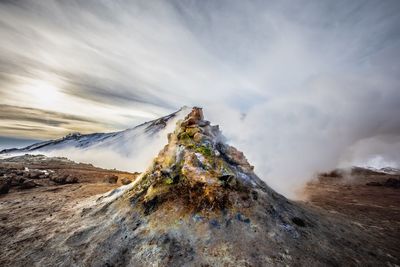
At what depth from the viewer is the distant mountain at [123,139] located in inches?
2710

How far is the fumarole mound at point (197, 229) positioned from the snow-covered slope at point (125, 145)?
35.6 meters

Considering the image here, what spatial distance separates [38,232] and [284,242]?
30.3 feet

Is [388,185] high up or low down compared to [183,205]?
up

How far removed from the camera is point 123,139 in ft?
277

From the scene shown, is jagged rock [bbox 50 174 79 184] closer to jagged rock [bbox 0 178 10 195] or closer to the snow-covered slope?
jagged rock [bbox 0 178 10 195]

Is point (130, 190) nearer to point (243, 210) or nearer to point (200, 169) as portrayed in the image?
point (200, 169)

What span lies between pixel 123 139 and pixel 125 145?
10336mm

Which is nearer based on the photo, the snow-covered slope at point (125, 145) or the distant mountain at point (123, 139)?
A: the snow-covered slope at point (125, 145)

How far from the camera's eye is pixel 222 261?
20.4 feet

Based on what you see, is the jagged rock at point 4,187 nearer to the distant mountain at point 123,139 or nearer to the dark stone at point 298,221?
the dark stone at point 298,221

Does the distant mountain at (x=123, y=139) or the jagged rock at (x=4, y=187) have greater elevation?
the distant mountain at (x=123, y=139)

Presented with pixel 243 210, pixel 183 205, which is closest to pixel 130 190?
pixel 183 205

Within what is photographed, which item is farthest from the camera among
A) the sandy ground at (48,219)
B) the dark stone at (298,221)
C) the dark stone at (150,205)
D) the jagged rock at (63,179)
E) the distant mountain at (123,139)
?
the distant mountain at (123,139)

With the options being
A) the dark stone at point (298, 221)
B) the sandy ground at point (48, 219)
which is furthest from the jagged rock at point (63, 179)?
the dark stone at point (298, 221)
